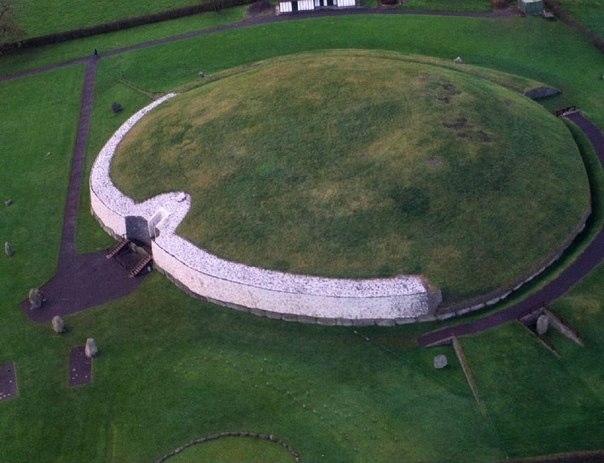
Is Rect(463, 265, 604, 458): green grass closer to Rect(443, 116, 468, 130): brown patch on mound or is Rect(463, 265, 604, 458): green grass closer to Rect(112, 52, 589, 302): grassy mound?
Rect(112, 52, 589, 302): grassy mound

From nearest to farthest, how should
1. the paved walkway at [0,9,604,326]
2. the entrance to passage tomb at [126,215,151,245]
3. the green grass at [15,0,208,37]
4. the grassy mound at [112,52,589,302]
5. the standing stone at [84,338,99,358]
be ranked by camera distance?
1. the paved walkway at [0,9,604,326]
2. the standing stone at [84,338,99,358]
3. the grassy mound at [112,52,589,302]
4. the entrance to passage tomb at [126,215,151,245]
5. the green grass at [15,0,208,37]

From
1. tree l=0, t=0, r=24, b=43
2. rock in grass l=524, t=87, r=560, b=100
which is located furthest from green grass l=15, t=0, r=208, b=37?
rock in grass l=524, t=87, r=560, b=100

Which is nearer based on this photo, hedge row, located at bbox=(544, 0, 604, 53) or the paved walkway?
the paved walkway

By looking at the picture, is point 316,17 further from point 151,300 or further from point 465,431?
point 465,431

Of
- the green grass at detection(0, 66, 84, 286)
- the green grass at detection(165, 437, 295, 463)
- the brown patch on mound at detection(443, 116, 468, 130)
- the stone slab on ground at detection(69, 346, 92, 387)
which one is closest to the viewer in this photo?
the green grass at detection(165, 437, 295, 463)

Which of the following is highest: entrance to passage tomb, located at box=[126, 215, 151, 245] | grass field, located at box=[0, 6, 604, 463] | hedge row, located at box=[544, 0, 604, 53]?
hedge row, located at box=[544, 0, 604, 53]

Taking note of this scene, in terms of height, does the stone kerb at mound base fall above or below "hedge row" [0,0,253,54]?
below
